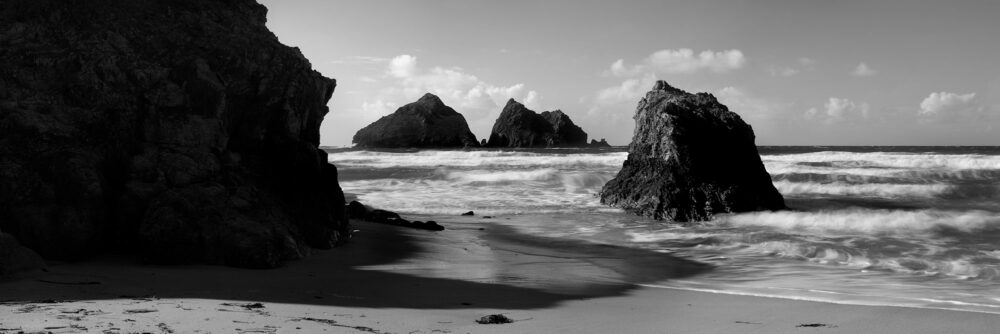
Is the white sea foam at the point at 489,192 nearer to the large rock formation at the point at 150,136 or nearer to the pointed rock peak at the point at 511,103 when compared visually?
the large rock formation at the point at 150,136

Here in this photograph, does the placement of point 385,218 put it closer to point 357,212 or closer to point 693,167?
point 357,212

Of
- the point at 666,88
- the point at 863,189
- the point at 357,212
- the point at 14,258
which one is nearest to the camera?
the point at 14,258

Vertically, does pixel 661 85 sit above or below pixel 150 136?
above

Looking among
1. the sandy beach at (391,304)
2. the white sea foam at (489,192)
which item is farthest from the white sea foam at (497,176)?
the sandy beach at (391,304)

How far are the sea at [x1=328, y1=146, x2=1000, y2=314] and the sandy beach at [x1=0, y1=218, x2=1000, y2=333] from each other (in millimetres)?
933

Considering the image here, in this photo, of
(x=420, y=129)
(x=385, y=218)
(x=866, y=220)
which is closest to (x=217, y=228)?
(x=385, y=218)

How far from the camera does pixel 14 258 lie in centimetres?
464

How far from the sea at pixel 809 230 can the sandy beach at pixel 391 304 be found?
933mm

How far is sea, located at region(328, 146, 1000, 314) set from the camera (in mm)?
6629

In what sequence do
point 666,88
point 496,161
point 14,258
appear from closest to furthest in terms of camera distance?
point 14,258
point 666,88
point 496,161

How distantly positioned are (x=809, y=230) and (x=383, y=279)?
25.7ft

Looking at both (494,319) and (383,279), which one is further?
(383,279)

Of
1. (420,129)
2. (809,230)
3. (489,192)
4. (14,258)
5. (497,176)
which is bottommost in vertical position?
(809,230)

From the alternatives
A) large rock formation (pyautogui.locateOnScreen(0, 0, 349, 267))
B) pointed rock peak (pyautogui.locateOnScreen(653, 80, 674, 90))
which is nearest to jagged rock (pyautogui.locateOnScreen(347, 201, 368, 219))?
large rock formation (pyautogui.locateOnScreen(0, 0, 349, 267))
